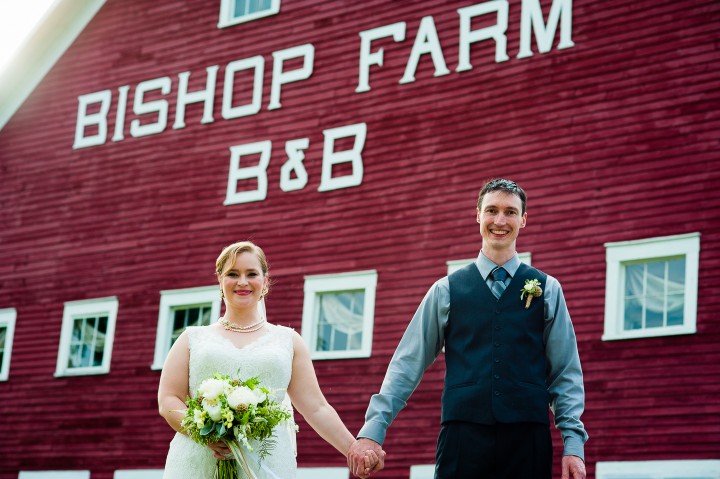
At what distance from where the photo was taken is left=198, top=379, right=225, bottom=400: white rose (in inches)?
220

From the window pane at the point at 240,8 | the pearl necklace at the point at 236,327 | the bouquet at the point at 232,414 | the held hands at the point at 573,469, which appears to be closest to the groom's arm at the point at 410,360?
the bouquet at the point at 232,414

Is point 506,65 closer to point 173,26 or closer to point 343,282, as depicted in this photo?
point 343,282

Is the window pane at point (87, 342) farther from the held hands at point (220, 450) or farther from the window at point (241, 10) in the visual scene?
the held hands at point (220, 450)

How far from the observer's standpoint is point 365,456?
5441mm

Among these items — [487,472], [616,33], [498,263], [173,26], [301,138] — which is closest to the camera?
[487,472]

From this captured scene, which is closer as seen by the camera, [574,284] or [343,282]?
[574,284]

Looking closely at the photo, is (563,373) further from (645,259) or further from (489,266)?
(645,259)

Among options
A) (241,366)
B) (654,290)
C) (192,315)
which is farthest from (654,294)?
(241,366)

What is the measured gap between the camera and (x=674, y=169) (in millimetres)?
13266

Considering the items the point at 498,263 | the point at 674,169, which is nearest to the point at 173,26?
the point at 674,169

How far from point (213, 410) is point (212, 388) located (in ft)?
0.38

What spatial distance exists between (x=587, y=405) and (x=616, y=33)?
14.9ft

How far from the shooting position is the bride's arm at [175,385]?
589 centimetres

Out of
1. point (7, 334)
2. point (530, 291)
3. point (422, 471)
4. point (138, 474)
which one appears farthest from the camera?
point (7, 334)
